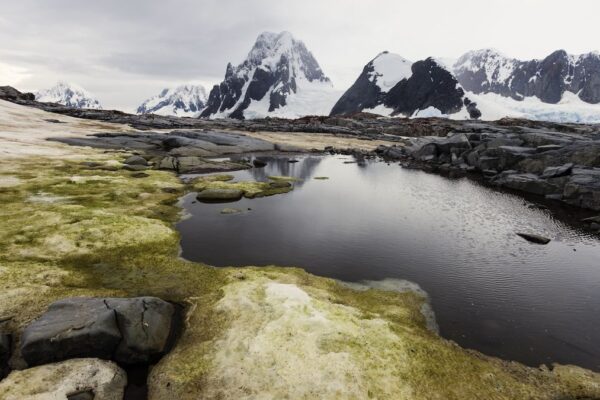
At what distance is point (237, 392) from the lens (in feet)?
38.4

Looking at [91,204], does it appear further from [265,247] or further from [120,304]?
[120,304]

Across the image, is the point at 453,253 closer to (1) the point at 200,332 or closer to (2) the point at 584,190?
(1) the point at 200,332

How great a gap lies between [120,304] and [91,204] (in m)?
19.9

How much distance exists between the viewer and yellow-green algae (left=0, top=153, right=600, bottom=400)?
12.3 meters

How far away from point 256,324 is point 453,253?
53.3 feet

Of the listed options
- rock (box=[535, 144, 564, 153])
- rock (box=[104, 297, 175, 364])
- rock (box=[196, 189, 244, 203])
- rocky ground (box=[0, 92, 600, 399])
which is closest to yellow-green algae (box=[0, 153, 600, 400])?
rocky ground (box=[0, 92, 600, 399])

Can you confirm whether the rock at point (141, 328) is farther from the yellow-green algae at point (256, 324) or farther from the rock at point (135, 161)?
the rock at point (135, 161)

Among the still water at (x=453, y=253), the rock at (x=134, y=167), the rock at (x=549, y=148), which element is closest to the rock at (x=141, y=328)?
the still water at (x=453, y=253)

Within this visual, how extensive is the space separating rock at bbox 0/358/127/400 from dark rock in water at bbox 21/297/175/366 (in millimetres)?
386

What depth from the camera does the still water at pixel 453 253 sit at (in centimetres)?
1650

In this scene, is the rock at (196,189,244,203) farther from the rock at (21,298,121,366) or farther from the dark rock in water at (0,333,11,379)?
the dark rock in water at (0,333,11,379)

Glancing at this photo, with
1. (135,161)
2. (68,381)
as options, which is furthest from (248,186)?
(68,381)

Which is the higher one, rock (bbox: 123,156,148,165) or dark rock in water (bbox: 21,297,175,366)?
rock (bbox: 123,156,148,165)

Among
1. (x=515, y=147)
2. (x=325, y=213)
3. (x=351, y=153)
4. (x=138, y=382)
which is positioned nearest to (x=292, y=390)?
(x=138, y=382)
